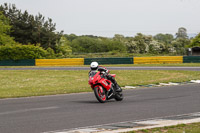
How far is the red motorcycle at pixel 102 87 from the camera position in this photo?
37.6 feet

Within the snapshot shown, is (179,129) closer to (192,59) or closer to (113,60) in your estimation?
(192,59)

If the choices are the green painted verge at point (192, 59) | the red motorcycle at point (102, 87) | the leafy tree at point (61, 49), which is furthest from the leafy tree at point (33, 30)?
the red motorcycle at point (102, 87)

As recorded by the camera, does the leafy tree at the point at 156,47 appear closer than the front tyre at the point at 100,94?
No

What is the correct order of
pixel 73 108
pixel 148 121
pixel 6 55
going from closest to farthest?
pixel 148 121 → pixel 73 108 → pixel 6 55

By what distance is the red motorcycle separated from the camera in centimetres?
1146

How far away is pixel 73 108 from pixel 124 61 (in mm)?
34802

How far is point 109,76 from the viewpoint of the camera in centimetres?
1219

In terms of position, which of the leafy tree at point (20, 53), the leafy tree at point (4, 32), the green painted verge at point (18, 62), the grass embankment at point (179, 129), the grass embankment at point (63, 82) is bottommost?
the grass embankment at point (63, 82)

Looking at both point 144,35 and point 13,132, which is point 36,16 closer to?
point 144,35

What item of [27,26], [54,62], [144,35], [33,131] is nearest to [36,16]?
[27,26]

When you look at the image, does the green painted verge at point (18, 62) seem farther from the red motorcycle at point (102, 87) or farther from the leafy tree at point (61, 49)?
the red motorcycle at point (102, 87)

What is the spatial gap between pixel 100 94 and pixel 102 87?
24cm

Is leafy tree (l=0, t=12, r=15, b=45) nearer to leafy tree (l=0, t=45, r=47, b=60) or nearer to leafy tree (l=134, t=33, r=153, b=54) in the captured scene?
leafy tree (l=0, t=45, r=47, b=60)

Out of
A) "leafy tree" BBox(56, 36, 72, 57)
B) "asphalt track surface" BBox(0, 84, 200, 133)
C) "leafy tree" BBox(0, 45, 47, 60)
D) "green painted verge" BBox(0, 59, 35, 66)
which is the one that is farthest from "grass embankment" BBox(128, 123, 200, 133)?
"leafy tree" BBox(56, 36, 72, 57)
